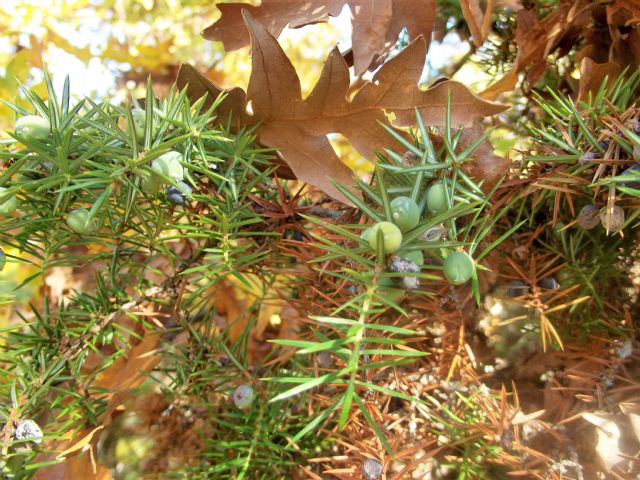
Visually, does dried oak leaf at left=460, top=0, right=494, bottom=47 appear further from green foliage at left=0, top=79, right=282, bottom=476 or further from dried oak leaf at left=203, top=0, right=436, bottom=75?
green foliage at left=0, top=79, right=282, bottom=476

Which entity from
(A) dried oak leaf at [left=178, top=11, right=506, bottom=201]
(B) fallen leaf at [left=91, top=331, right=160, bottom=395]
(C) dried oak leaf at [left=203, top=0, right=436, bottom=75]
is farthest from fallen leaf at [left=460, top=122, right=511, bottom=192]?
(B) fallen leaf at [left=91, top=331, right=160, bottom=395]

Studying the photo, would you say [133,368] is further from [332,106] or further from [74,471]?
[332,106]

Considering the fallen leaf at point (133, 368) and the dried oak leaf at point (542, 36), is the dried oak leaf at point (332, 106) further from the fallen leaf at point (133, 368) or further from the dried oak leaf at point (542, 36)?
the fallen leaf at point (133, 368)

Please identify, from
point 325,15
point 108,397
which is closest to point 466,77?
point 325,15

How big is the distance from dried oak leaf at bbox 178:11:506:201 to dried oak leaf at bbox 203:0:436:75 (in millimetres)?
35

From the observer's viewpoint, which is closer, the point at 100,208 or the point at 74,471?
the point at 100,208

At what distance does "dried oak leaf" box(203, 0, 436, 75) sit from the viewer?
440 millimetres

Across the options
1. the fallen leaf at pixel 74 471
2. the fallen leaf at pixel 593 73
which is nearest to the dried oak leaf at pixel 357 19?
the fallen leaf at pixel 593 73

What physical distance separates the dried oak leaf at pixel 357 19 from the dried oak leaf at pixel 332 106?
0.04 m

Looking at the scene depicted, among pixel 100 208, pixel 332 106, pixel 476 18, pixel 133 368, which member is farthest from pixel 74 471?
pixel 476 18

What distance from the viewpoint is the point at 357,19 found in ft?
1.45

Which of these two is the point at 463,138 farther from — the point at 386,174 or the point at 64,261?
the point at 64,261

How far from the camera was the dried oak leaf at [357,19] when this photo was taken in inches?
17.3

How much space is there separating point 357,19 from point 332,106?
8 centimetres
